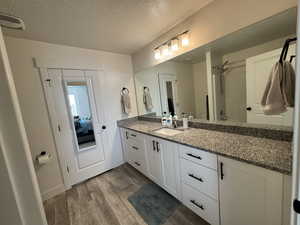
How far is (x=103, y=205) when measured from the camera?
176 cm

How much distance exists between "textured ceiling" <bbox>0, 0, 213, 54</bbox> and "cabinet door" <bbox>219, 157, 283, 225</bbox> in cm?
168

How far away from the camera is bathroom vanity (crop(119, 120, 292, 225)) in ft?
2.88

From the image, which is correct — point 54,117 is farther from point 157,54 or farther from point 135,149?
point 157,54

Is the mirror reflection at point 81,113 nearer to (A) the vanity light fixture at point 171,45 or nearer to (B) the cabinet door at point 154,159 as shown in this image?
(B) the cabinet door at point 154,159

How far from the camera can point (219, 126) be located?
5.39ft

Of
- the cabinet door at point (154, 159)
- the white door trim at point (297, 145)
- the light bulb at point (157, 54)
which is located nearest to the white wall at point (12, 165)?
the white door trim at point (297, 145)

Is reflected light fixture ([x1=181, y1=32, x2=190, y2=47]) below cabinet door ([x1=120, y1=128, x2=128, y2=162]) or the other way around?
the other way around

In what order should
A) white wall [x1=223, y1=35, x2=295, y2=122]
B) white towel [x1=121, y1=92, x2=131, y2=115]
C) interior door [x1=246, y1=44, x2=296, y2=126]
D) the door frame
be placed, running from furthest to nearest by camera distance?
white towel [x1=121, y1=92, x2=131, y2=115]
the door frame
white wall [x1=223, y1=35, x2=295, y2=122]
interior door [x1=246, y1=44, x2=296, y2=126]

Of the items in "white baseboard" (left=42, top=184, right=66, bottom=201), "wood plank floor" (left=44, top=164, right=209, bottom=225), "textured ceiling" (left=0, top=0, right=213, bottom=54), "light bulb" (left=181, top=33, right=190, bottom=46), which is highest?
"textured ceiling" (left=0, top=0, right=213, bottom=54)

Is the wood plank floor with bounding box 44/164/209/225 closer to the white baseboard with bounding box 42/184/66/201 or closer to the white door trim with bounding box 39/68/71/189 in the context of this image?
the white baseboard with bounding box 42/184/66/201

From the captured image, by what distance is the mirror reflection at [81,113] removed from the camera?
217cm

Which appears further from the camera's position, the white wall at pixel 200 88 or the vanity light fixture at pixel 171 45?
the white wall at pixel 200 88

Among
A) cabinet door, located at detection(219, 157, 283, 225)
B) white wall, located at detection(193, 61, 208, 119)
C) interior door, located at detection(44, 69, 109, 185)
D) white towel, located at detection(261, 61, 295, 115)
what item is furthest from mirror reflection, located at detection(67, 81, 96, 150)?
white towel, located at detection(261, 61, 295, 115)

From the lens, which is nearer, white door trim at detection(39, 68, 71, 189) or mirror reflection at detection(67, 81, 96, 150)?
white door trim at detection(39, 68, 71, 189)
